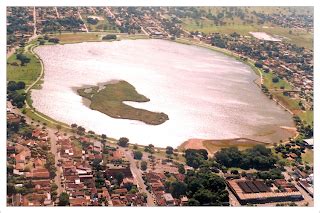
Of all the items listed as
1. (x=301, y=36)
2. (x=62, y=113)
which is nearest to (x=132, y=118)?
(x=62, y=113)

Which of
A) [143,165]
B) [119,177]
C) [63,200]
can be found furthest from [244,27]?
[63,200]

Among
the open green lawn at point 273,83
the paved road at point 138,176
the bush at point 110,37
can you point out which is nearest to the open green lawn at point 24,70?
the bush at point 110,37

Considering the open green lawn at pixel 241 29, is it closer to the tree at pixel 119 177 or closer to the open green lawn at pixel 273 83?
the open green lawn at pixel 273 83

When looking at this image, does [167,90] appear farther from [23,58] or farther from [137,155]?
[23,58]

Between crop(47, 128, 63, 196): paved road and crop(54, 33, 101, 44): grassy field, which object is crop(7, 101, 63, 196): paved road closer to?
crop(47, 128, 63, 196): paved road

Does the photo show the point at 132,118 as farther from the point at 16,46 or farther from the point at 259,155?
the point at 16,46

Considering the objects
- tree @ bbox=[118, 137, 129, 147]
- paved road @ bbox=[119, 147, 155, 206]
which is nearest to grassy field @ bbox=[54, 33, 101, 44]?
tree @ bbox=[118, 137, 129, 147]

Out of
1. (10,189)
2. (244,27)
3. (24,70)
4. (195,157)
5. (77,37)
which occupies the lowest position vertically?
(10,189)
